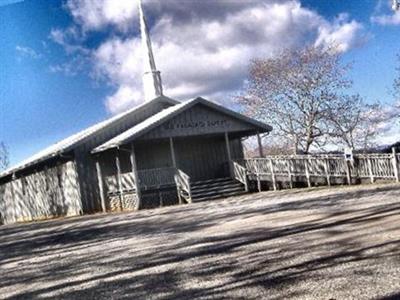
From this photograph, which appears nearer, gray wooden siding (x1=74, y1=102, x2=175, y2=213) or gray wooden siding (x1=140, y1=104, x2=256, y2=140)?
gray wooden siding (x1=140, y1=104, x2=256, y2=140)

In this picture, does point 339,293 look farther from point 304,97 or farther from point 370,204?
point 304,97

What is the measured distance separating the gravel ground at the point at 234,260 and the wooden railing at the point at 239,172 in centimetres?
1225

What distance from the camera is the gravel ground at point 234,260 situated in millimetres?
5730

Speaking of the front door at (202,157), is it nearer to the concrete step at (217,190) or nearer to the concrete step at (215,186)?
the concrete step at (215,186)

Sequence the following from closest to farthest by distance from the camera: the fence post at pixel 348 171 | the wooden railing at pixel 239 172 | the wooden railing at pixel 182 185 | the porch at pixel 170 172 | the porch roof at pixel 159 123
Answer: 1. the fence post at pixel 348 171
2. the porch roof at pixel 159 123
3. the wooden railing at pixel 182 185
4. the porch at pixel 170 172
5. the wooden railing at pixel 239 172

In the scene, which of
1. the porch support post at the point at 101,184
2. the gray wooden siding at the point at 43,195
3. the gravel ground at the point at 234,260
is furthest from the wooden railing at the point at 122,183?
the gravel ground at the point at 234,260

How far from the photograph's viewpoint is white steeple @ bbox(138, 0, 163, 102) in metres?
30.2

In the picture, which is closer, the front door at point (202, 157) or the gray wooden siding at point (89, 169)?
the gray wooden siding at point (89, 169)

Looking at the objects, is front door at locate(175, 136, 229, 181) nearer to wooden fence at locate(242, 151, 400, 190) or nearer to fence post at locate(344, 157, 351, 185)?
wooden fence at locate(242, 151, 400, 190)

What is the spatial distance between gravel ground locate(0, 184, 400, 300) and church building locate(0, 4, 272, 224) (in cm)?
1041

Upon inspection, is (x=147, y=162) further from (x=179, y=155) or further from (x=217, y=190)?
(x=217, y=190)

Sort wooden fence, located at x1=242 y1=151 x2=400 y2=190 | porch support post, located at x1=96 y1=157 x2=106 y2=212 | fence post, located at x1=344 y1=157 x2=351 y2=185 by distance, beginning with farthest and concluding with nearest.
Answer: porch support post, located at x1=96 y1=157 x2=106 y2=212, fence post, located at x1=344 y1=157 x2=351 y2=185, wooden fence, located at x1=242 y1=151 x2=400 y2=190

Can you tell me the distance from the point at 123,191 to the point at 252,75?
19.4 meters

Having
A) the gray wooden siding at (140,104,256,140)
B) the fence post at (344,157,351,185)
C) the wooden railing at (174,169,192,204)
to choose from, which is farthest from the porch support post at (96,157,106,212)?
the fence post at (344,157,351,185)
